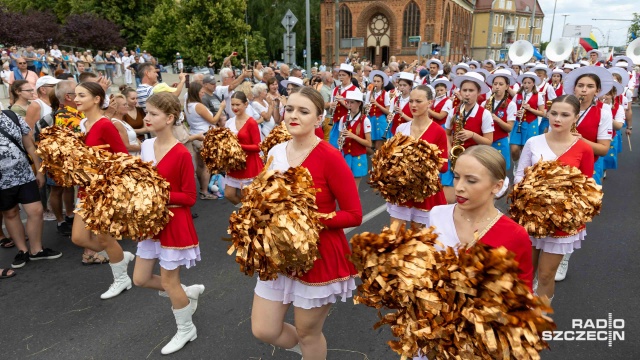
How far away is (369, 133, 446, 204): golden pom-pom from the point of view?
3.97 metres

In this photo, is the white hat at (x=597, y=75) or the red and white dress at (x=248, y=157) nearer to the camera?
the white hat at (x=597, y=75)

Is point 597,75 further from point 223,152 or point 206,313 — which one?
point 206,313

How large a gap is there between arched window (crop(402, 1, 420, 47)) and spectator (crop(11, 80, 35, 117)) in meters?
55.4

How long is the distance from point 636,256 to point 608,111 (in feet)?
6.47

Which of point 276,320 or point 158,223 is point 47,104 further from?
point 276,320

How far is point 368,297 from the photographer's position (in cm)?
211

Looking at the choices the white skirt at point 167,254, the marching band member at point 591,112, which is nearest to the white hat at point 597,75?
the marching band member at point 591,112

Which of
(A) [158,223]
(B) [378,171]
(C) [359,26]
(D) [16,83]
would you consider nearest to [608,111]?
(B) [378,171]

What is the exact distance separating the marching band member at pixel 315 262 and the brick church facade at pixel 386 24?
55694 millimetres

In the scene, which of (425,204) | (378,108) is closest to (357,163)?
(425,204)

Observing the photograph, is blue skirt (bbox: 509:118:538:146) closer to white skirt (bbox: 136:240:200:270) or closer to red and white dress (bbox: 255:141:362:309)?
red and white dress (bbox: 255:141:362:309)

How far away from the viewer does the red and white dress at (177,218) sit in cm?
336

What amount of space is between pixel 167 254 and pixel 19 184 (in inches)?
107

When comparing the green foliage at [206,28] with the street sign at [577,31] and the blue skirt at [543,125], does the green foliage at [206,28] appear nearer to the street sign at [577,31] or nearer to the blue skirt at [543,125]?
the street sign at [577,31]
